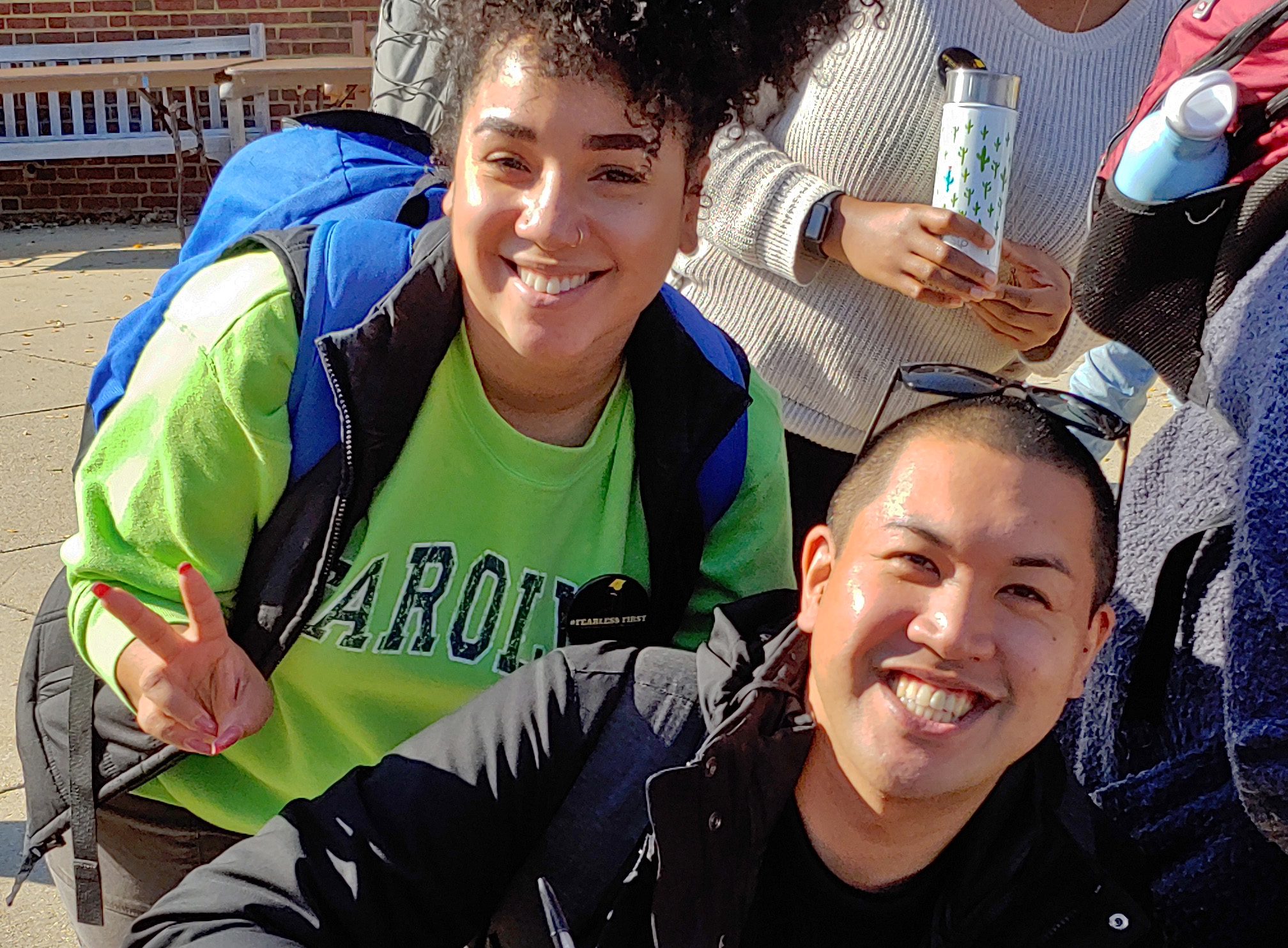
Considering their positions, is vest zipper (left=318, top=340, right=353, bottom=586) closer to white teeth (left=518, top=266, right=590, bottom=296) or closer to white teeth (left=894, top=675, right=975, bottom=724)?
white teeth (left=518, top=266, right=590, bottom=296)

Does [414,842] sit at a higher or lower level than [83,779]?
higher

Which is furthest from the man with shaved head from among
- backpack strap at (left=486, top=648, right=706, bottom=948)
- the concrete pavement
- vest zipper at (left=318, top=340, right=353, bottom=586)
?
the concrete pavement

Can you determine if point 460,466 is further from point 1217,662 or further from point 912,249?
point 1217,662

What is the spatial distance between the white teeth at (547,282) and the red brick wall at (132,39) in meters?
8.50

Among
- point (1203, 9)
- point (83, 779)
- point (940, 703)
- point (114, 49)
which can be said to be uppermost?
point (1203, 9)

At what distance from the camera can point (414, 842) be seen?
5.86 feet

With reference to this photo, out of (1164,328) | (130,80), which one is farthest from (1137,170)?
(130,80)

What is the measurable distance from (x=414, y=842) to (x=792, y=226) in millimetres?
1299

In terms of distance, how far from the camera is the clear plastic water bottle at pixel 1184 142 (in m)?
1.62

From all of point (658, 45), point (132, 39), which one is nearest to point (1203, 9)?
point (658, 45)

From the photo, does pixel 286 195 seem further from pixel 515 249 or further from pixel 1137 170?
pixel 1137 170

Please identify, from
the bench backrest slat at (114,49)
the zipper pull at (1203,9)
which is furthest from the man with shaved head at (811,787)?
the bench backrest slat at (114,49)

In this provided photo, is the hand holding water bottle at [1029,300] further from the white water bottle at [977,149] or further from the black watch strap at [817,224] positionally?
the black watch strap at [817,224]

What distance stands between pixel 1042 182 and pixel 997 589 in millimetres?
1092
